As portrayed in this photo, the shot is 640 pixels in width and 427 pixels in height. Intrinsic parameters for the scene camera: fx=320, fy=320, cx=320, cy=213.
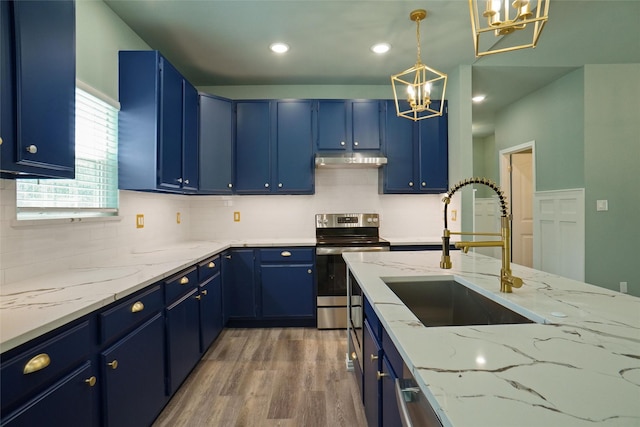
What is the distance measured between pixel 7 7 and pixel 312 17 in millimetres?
1822

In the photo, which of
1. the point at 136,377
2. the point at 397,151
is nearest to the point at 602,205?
the point at 397,151

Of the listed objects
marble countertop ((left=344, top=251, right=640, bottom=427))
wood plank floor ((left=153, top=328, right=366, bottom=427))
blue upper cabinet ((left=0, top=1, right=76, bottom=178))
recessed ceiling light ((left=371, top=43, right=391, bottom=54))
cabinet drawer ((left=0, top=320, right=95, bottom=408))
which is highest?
recessed ceiling light ((left=371, top=43, right=391, bottom=54))

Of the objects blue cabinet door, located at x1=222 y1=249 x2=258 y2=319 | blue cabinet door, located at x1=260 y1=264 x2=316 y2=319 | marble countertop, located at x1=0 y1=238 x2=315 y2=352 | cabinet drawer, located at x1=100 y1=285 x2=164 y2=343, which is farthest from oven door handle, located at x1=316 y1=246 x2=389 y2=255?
cabinet drawer, located at x1=100 y1=285 x2=164 y2=343

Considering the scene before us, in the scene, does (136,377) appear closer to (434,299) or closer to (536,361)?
(434,299)

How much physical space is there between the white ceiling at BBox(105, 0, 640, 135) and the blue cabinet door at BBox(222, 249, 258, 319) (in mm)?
1935

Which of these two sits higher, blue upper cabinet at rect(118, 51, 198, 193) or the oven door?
blue upper cabinet at rect(118, 51, 198, 193)

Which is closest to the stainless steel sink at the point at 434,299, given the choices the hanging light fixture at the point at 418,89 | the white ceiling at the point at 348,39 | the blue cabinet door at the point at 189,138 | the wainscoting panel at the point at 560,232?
the hanging light fixture at the point at 418,89

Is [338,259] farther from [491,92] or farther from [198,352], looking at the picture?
[491,92]

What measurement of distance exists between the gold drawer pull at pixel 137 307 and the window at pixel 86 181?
0.77 meters

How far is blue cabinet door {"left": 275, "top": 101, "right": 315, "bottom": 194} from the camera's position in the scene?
3.60m

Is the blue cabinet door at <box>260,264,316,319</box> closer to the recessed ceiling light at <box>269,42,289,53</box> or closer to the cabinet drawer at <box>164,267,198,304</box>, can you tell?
the cabinet drawer at <box>164,267,198,304</box>

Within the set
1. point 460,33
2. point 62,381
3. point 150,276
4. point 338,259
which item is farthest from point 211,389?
point 460,33

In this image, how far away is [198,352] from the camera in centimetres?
244

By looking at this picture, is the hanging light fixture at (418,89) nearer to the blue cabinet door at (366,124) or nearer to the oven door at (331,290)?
the blue cabinet door at (366,124)
